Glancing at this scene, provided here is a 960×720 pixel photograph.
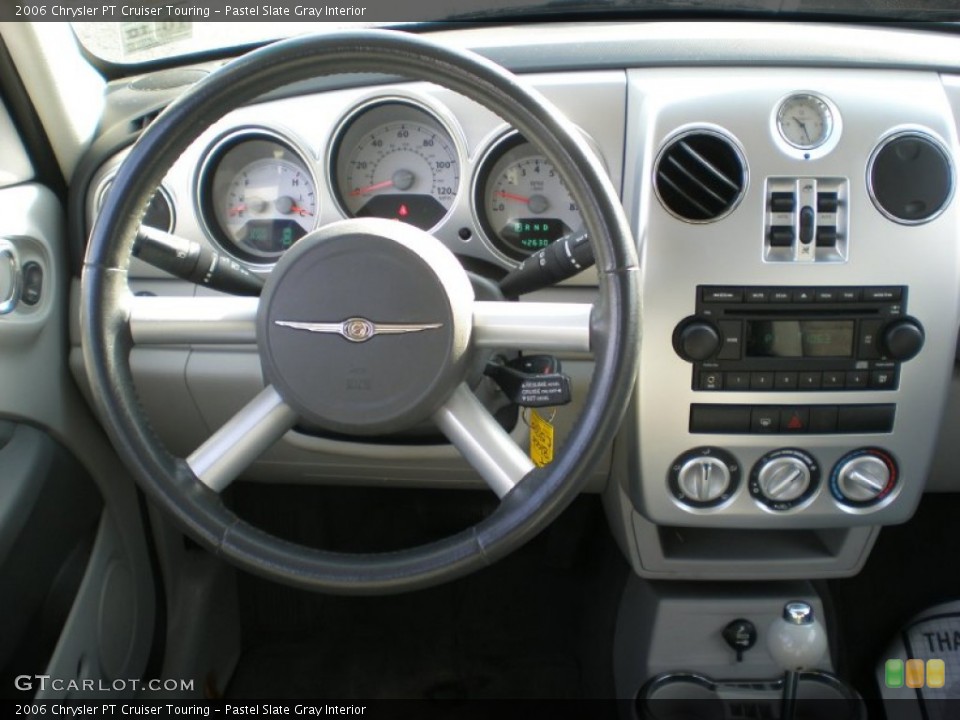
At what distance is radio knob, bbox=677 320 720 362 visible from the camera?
1261mm

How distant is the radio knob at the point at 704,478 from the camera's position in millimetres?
1344

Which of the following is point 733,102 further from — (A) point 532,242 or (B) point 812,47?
(A) point 532,242

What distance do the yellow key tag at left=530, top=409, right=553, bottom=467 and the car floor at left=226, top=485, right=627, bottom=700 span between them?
807 millimetres

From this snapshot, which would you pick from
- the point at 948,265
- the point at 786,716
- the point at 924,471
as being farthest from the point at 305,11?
the point at 786,716

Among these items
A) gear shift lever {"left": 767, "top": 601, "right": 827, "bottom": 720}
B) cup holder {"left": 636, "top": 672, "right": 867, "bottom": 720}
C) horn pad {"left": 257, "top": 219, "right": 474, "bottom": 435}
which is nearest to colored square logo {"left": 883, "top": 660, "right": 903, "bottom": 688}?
cup holder {"left": 636, "top": 672, "right": 867, "bottom": 720}

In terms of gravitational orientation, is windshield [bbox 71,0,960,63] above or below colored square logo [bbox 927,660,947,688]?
above

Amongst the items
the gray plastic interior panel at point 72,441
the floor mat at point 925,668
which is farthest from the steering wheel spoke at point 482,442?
the floor mat at point 925,668

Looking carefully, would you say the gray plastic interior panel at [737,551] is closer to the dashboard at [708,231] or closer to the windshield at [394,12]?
the dashboard at [708,231]

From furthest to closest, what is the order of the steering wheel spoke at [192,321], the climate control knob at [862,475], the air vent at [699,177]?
the climate control knob at [862,475], the air vent at [699,177], the steering wheel spoke at [192,321]

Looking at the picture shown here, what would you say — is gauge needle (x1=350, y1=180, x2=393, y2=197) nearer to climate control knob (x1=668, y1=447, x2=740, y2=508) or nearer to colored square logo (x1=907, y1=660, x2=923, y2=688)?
climate control knob (x1=668, y1=447, x2=740, y2=508)

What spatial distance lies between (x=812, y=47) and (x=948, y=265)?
410 mm

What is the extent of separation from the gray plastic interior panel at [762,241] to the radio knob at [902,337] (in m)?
0.02

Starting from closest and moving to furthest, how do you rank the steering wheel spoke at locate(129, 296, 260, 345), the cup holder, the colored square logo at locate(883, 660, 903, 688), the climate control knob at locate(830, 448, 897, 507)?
the steering wheel spoke at locate(129, 296, 260, 345) → the climate control knob at locate(830, 448, 897, 507) → the cup holder → the colored square logo at locate(883, 660, 903, 688)

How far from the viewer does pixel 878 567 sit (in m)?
1.96
